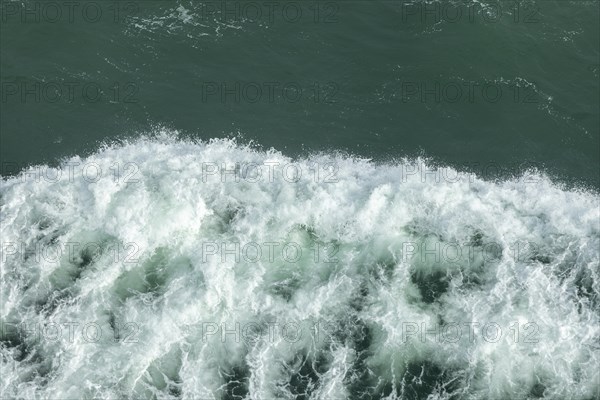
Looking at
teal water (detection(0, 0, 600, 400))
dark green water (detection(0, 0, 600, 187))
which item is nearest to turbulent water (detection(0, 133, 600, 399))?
teal water (detection(0, 0, 600, 400))

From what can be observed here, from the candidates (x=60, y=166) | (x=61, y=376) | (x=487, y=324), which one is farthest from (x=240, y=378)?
(x=60, y=166)

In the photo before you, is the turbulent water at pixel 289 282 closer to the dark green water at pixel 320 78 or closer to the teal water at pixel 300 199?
the teal water at pixel 300 199

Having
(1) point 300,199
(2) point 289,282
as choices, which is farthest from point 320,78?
(2) point 289,282

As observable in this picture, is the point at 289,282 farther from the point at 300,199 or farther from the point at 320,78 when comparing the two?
the point at 320,78

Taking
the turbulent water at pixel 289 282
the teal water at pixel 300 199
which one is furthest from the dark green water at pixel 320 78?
the turbulent water at pixel 289 282

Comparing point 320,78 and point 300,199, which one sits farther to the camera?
point 320,78

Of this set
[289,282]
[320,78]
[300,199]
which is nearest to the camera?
[289,282]

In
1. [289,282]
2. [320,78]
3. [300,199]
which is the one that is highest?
[320,78]
